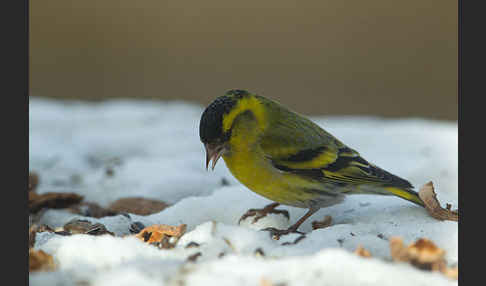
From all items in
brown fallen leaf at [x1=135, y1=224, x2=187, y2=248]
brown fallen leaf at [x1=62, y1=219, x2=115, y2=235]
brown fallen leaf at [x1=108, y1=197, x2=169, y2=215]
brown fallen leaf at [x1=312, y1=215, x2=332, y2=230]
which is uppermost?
brown fallen leaf at [x1=135, y1=224, x2=187, y2=248]

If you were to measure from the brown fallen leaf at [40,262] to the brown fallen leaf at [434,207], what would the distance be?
1807 mm

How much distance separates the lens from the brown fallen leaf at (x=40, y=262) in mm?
1994

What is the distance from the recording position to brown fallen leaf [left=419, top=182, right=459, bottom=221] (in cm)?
272

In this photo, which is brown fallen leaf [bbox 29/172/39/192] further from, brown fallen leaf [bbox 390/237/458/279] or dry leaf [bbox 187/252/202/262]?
brown fallen leaf [bbox 390/237/458/279]

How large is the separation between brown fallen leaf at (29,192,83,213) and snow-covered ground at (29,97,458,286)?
0.27ft

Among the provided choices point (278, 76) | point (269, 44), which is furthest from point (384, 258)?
point (269, 44)

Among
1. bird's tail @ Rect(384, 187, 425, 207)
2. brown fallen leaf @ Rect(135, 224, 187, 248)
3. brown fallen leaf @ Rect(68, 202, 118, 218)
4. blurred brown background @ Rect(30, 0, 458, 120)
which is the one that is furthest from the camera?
blurred brown background @ Rect(30, 0, 458, 120)

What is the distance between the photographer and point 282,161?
123 inches

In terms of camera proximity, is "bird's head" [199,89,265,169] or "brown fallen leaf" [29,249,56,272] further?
"bird's head" [199,89,265,169]

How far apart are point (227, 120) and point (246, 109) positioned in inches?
7.3

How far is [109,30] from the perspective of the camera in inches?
487

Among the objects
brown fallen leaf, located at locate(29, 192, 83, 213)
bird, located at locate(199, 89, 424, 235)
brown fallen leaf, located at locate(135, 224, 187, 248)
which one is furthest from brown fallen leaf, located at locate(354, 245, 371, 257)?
brown fallen leaf, located at locate(29, 192, 83, 213)

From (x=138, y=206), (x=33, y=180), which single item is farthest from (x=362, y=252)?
(x=33, y=180)

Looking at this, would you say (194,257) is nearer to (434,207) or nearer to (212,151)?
(212,151)
